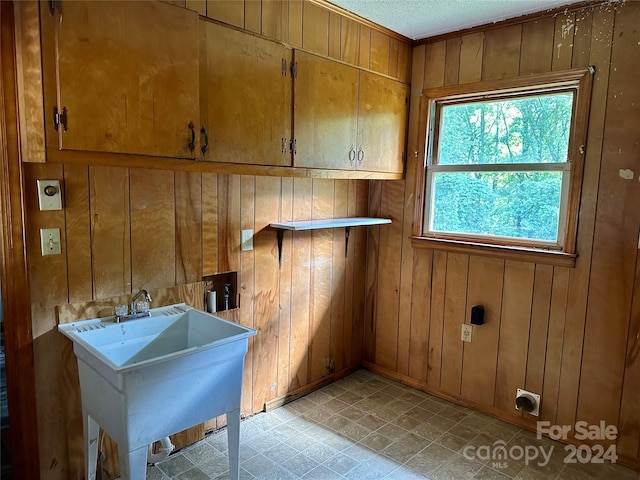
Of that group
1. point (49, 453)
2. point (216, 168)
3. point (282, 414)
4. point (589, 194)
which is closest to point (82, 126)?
point (216, 168)

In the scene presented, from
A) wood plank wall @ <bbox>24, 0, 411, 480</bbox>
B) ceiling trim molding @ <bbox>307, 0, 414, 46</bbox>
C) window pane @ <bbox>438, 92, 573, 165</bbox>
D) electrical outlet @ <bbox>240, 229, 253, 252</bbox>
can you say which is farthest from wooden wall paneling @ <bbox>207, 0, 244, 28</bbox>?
window pane @ <bbox>438, 92, 573, 165</bbox>

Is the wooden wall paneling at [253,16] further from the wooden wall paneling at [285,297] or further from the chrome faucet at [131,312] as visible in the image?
the chrome faucet at [131,312]

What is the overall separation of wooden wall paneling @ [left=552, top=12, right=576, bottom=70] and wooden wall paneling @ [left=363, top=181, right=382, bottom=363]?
52.1 inches

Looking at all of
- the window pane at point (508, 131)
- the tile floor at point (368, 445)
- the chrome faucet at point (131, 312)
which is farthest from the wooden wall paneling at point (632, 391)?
the chrome faucet at point (131, 312)

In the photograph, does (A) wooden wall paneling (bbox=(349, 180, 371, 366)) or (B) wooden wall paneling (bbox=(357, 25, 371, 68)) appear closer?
(B) wooden wall paneling (bbox=(357, 25, 371, 68))

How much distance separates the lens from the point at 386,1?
2287 millimetres

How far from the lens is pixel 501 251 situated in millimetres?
2588

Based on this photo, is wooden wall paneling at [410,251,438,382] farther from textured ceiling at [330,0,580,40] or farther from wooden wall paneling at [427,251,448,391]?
textured ceiling at [330,0,580,40]

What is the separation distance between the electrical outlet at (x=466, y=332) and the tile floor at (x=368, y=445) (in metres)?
0.45

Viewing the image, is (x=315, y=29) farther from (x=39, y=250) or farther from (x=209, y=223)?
(x=39, y=250)

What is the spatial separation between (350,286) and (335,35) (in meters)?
1.70

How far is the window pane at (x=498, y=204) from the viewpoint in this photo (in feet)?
8.14

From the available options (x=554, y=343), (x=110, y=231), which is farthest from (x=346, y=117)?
(x=554, y=343)

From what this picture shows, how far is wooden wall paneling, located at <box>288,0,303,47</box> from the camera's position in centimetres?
220
